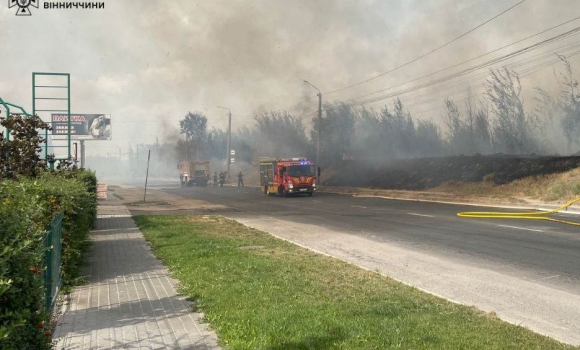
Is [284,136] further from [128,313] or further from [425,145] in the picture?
[128,313]

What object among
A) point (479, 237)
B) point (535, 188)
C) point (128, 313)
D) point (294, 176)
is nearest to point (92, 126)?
point (294, 176)

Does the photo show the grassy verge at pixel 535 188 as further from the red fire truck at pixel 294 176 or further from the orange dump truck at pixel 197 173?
the orange dump truck at pixel 197 173

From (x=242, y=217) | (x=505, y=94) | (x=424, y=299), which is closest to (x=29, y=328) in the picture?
(x=424, y=299)

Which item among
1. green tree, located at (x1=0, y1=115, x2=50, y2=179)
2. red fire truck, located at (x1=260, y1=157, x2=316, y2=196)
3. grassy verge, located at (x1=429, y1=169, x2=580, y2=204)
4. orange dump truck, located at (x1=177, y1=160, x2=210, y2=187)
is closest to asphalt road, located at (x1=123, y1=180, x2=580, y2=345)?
grassy verge, located at (x1=429, y1=169, x2=580, y2=204)

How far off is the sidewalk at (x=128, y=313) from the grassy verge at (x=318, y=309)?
259 mm

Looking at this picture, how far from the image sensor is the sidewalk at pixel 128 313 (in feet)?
17.7

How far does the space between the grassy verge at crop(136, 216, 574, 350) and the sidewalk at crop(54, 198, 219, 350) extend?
0.26 meters

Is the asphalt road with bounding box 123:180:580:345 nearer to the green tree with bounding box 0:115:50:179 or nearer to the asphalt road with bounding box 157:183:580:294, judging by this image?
the asphalt road with bounding box 157:183:580:294

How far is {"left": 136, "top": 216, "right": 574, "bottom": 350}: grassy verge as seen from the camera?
5.16 m

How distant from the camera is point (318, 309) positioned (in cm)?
633

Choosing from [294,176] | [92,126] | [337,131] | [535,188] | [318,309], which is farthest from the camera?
[337,131]

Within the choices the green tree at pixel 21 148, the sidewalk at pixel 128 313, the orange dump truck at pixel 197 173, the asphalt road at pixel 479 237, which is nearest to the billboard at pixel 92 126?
the orange dump truck at pixel 197 173

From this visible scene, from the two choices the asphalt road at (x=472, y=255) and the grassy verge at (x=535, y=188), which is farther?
the grassy verge at (x=535, y=188)

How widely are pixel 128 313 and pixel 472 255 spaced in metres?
7.22
